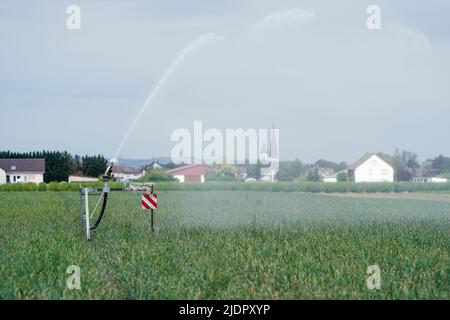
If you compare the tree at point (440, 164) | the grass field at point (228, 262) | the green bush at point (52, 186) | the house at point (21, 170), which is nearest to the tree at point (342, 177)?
the tree at point (440, 164)

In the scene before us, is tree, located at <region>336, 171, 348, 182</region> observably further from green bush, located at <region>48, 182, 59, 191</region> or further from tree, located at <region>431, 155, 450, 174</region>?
green bush, located at <region>48, 182, 59, 191</region>

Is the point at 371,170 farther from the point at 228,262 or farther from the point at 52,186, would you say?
the point at 228,262

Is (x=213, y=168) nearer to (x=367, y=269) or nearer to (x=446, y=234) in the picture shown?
(x=446, y=234)

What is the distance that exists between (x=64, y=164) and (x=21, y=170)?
757 cm

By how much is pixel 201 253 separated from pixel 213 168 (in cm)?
5334

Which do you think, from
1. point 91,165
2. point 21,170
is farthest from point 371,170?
point 21,170

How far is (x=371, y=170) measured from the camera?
5872cm

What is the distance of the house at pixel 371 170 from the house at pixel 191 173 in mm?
13477

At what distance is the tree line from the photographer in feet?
185

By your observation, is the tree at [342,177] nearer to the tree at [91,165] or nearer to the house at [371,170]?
the house at [371,170]

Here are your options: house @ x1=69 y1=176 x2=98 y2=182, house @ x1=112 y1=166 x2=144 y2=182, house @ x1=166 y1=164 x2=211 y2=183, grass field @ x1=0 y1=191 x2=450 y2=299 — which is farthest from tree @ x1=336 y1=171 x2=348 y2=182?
grass field @ x1=0 y1=191 x2=450 y2=299

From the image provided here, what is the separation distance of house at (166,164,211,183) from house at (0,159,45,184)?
12.4 metres

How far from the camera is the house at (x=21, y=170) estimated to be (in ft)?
222
